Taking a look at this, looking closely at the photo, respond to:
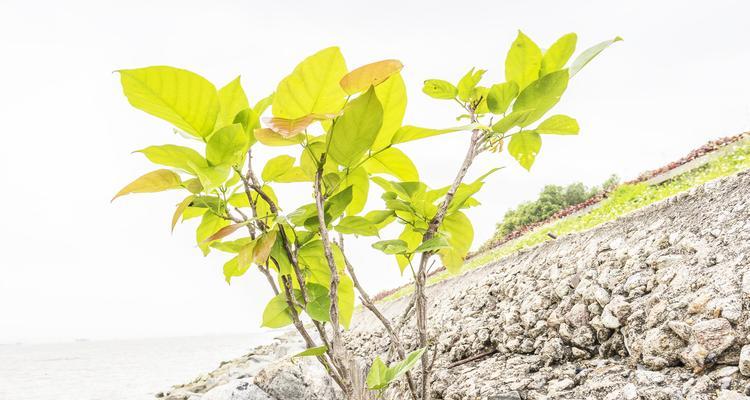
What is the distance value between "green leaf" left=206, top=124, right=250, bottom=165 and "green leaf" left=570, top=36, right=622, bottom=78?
58cm

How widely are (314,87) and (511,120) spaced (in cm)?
37

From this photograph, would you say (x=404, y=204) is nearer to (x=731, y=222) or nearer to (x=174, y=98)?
(x=174, y=98)

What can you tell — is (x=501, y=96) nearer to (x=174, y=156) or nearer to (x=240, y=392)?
(x=174, y=156)

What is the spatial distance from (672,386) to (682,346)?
222mm

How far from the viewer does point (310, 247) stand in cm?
82

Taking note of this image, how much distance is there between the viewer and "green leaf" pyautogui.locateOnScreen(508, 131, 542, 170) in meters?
0.91

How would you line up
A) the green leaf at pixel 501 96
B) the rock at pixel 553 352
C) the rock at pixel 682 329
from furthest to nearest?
the rock at pixel 553 352 → the rock at pixel 682 329 → the green leaf at pixel 501 96

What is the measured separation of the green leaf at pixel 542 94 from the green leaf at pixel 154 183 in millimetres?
623

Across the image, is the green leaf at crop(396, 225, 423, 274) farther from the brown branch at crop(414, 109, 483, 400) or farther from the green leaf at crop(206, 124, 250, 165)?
the green leaf at crop(206, 124, 250, 165)

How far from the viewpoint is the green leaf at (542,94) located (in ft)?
2.51

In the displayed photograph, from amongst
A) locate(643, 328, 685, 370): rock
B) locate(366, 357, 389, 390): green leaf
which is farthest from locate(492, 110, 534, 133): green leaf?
locate(643, 328, 685, 370): rock

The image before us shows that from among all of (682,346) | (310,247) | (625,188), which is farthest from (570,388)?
(625,188)

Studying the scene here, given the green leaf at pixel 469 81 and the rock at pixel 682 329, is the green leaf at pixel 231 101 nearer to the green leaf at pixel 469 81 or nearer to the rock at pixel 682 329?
the green leaf at pixel 469 81

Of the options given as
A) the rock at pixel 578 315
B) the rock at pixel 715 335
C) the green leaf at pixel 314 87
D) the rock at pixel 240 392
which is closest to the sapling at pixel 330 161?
the green leaf at pixel 314 87
